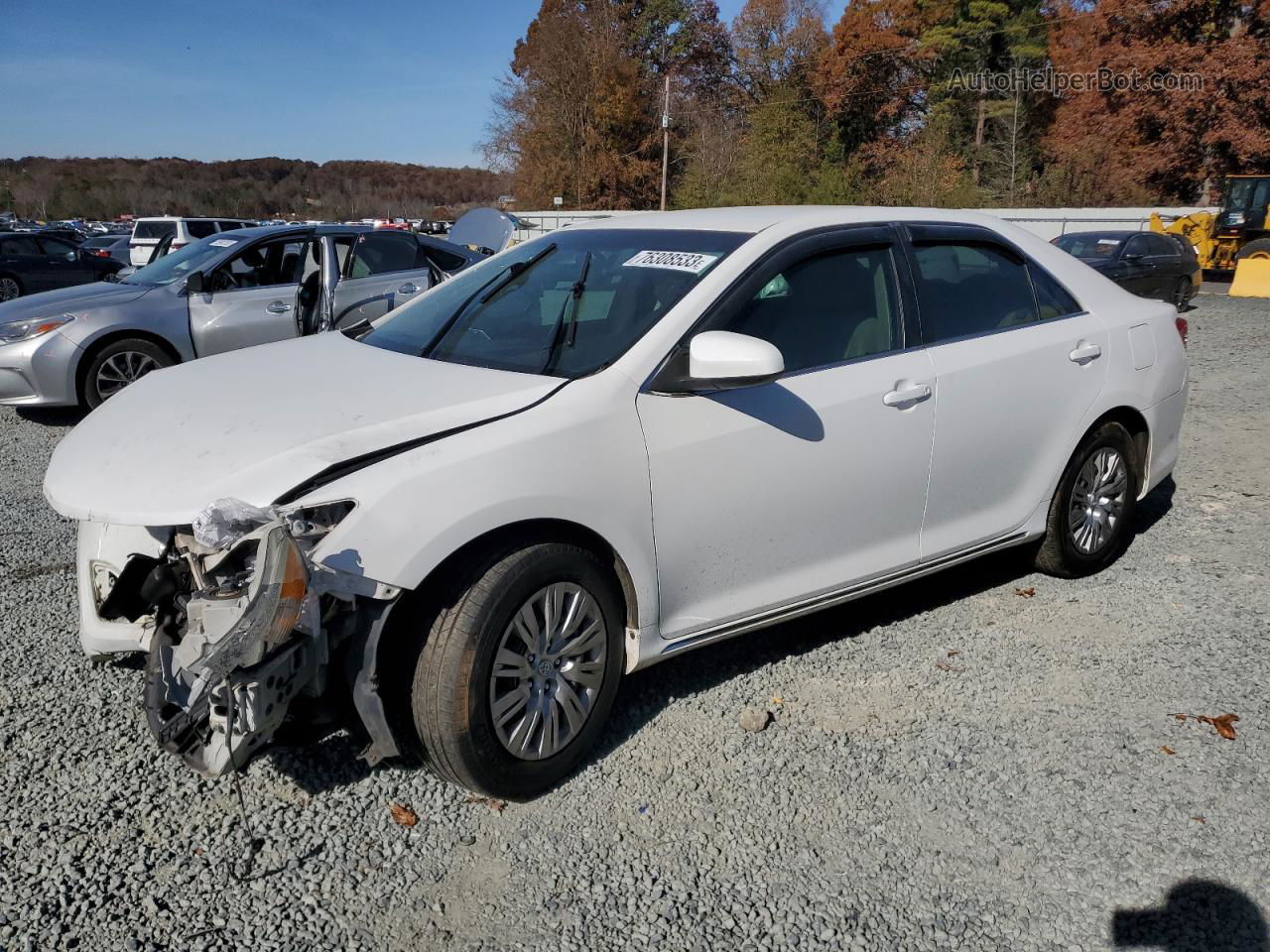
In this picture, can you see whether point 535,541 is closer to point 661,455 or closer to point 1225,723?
point 661,455

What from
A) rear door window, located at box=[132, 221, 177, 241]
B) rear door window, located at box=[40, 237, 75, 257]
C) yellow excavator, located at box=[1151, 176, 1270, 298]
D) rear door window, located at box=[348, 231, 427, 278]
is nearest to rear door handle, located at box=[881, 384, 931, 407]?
rear door window, located at box=[348, 231, 427, 278]

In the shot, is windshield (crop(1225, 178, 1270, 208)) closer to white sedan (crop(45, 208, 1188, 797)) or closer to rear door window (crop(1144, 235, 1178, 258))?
rear door window (crop(1144, 235, 1178, 258))

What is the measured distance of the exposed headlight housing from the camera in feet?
24.8

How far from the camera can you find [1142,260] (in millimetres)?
16969

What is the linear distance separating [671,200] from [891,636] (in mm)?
48351

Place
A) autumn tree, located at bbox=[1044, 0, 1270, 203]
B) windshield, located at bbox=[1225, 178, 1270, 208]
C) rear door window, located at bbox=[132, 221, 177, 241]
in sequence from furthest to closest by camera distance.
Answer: autumn tree, located at bbox=[1044, 0, 1270, 203] < windshield, located at bbox=[1225, 178, 1270, 208] < rear door window, located at bbox=[132, 221, 177, 241]

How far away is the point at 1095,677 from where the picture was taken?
3676 millimetres

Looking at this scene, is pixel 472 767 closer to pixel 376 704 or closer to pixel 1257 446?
pixel 376 704

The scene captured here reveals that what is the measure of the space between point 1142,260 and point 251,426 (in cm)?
1772

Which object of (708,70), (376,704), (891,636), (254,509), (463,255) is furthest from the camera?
(708,70)

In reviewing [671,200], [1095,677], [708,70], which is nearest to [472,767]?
[1095,677]

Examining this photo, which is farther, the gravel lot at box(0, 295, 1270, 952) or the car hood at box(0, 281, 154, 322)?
the car hood at box(0, 281, 154, 322)

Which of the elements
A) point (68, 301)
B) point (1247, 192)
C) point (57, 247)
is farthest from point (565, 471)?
point (1247, 192)

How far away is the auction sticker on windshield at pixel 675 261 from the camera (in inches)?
132
